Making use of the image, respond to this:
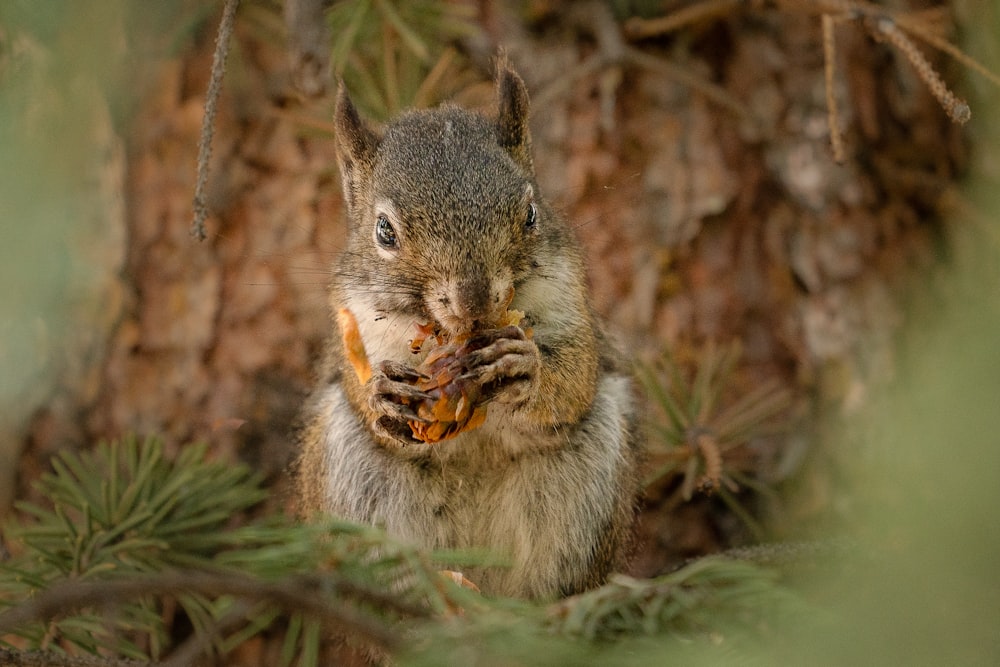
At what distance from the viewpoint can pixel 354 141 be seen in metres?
1.90

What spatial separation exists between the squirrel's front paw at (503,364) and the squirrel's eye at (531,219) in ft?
0.68

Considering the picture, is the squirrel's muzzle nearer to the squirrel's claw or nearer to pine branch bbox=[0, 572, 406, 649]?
the squirrel's claw

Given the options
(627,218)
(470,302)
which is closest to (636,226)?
(627,218)

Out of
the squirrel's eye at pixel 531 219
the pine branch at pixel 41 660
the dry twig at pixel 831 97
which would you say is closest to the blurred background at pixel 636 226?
the dry twig at pixel 831 97

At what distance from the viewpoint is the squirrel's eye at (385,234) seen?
1702 millimetres

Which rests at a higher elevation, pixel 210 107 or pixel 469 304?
pixel 210 107

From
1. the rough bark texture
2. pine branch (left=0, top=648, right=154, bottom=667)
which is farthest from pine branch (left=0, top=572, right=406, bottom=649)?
the rough bark texture

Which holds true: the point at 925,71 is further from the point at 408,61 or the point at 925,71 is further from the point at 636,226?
the point at 408,61

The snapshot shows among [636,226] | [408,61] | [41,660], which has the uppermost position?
[408,61]

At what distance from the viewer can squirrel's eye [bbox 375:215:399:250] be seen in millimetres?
1702

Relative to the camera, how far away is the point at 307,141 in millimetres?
2490

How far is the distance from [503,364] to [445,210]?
28 centimetres

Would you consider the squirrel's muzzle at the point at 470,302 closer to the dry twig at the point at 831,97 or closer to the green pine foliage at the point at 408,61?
the dry twig at the point at 831,97

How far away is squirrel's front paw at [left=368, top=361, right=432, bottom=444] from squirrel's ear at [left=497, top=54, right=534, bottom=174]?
54 cm
